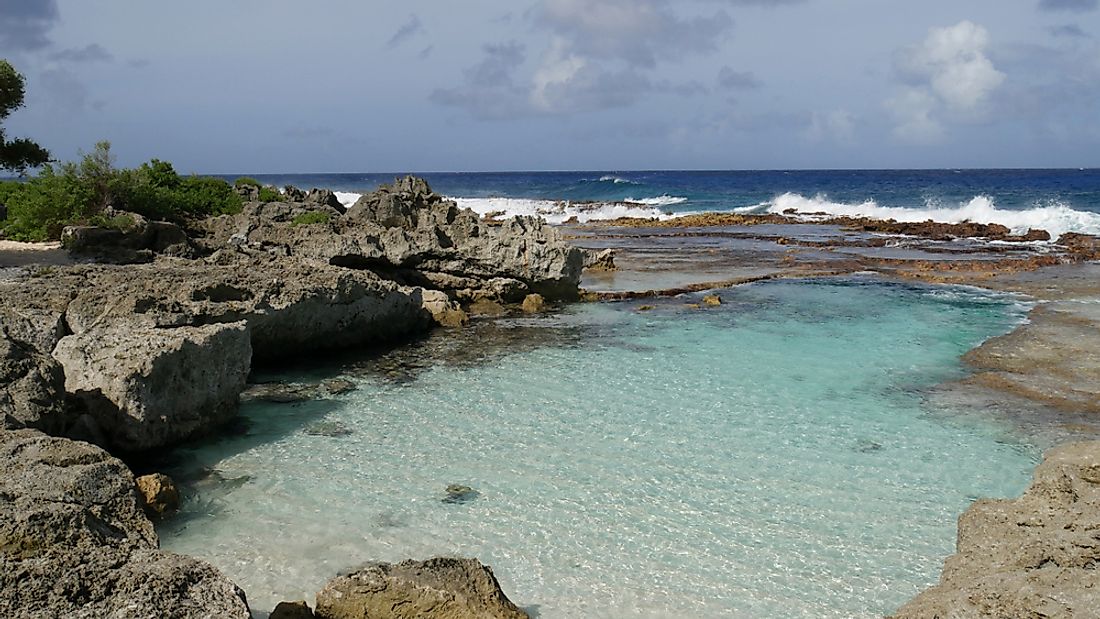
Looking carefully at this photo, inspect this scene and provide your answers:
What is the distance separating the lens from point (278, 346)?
1304 centimetres

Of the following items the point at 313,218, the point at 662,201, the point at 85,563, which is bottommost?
the point at 85,563

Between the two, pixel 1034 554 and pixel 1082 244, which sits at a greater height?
pixel 1082 244

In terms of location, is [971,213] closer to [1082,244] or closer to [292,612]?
[1082,244]

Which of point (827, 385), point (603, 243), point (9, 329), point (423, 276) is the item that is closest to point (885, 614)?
point (827, 385)

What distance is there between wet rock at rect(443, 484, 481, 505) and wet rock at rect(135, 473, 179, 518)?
244cm

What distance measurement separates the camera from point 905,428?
1028 centimetres

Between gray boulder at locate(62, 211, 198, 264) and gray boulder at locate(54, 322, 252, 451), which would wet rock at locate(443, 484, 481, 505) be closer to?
gray boulder at locate(54, 322, 252, 451)

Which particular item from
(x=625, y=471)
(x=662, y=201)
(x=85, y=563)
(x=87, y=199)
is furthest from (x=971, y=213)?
(x=85, y=563)

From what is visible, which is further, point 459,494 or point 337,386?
point 337,386

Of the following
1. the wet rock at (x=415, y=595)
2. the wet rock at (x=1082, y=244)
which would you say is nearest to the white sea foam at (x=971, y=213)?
the wet rock at (x=1082, y=244)

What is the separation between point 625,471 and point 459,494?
178 centimetres

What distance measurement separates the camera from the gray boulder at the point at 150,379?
28.1 feet

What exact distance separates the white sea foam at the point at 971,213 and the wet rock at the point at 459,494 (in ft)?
142

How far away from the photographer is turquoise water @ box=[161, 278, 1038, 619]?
656cm
